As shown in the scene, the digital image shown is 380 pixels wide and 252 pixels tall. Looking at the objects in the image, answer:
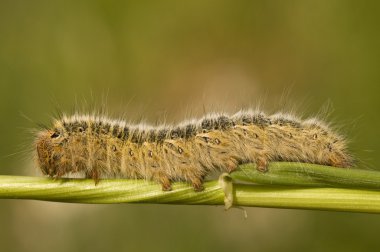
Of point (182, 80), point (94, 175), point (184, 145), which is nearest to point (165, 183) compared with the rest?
point (94, 175)

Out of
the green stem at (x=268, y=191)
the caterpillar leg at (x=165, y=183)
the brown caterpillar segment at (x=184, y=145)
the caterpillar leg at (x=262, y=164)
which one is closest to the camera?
the green stem at (x=268, y=191)

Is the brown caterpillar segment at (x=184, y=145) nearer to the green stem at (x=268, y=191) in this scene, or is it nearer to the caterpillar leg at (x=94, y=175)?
the caterpillar leg at (x=94, y=175)

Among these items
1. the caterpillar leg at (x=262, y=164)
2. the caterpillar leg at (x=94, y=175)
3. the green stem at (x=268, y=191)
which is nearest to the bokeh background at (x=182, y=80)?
the caterpillar leg at (x=94, y=175)

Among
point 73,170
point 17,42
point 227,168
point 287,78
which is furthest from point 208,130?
point 17,42

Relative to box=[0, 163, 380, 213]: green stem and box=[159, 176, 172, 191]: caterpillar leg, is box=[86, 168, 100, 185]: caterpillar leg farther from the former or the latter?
box=[159, 176, 172, 191]: caterpillar leg

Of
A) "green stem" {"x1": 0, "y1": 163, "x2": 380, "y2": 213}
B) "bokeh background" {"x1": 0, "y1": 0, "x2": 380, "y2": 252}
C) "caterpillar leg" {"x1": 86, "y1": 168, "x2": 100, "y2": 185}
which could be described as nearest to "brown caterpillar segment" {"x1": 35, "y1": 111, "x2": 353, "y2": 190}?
"caterpillar leg" {"x1": 86, "y1": 168, "x2": 100, "y2": 185}

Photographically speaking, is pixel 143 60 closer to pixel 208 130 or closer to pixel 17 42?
pixel 17 42

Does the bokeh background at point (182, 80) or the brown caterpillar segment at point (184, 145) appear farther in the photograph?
the bokeh background at point (182, 80)
